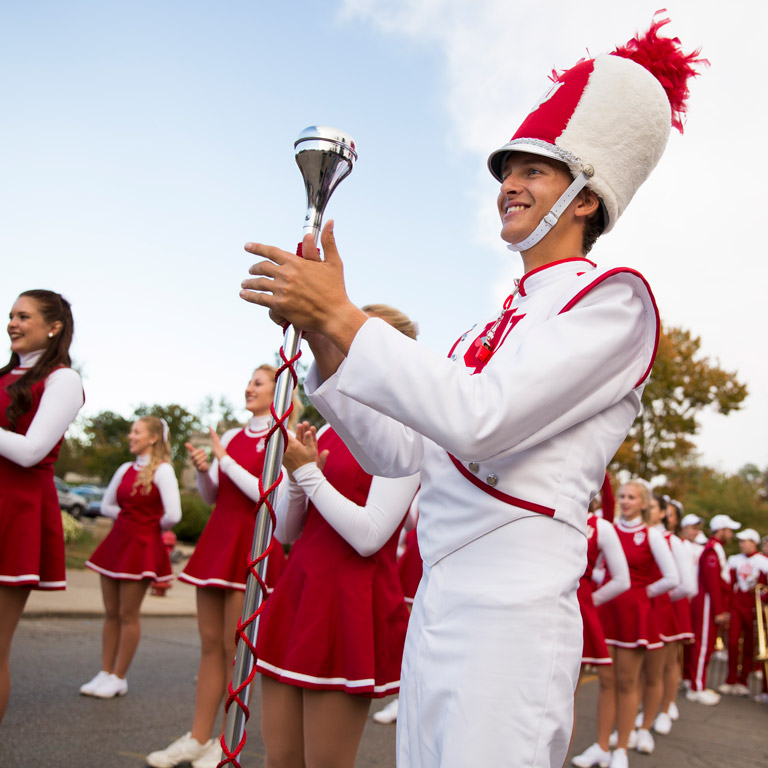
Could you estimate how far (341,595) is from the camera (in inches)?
125

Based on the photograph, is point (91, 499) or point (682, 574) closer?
point (682, 574)

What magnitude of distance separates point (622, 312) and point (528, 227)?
45 centimetres

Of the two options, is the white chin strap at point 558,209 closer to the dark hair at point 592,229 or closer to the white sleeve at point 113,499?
the dark hair at point 592,229

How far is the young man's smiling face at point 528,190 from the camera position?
2029mm

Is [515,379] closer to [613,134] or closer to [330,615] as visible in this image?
[613,134]

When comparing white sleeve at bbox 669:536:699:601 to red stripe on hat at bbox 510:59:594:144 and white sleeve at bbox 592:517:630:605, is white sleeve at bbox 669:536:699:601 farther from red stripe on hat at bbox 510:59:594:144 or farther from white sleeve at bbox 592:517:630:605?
red stripe on hat at bbox 510:59:594:144

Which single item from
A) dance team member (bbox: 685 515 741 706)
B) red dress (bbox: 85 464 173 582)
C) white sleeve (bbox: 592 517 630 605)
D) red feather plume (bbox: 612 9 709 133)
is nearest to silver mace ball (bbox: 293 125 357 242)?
red feather plume (bbox: 612 9 709 133)

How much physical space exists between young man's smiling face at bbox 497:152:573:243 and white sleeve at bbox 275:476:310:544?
5.45 feet

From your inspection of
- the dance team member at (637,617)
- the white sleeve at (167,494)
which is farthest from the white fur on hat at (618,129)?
the dance team member at (637,617)

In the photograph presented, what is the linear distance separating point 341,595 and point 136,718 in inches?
125

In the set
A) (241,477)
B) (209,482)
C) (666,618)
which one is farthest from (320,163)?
(666,618)

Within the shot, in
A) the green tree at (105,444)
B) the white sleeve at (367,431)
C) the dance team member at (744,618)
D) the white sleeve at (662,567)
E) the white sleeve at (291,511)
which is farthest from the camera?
the green tree at (105,444)

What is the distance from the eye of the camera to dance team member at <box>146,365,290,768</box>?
449cm

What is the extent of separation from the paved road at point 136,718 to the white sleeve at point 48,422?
1.78m
